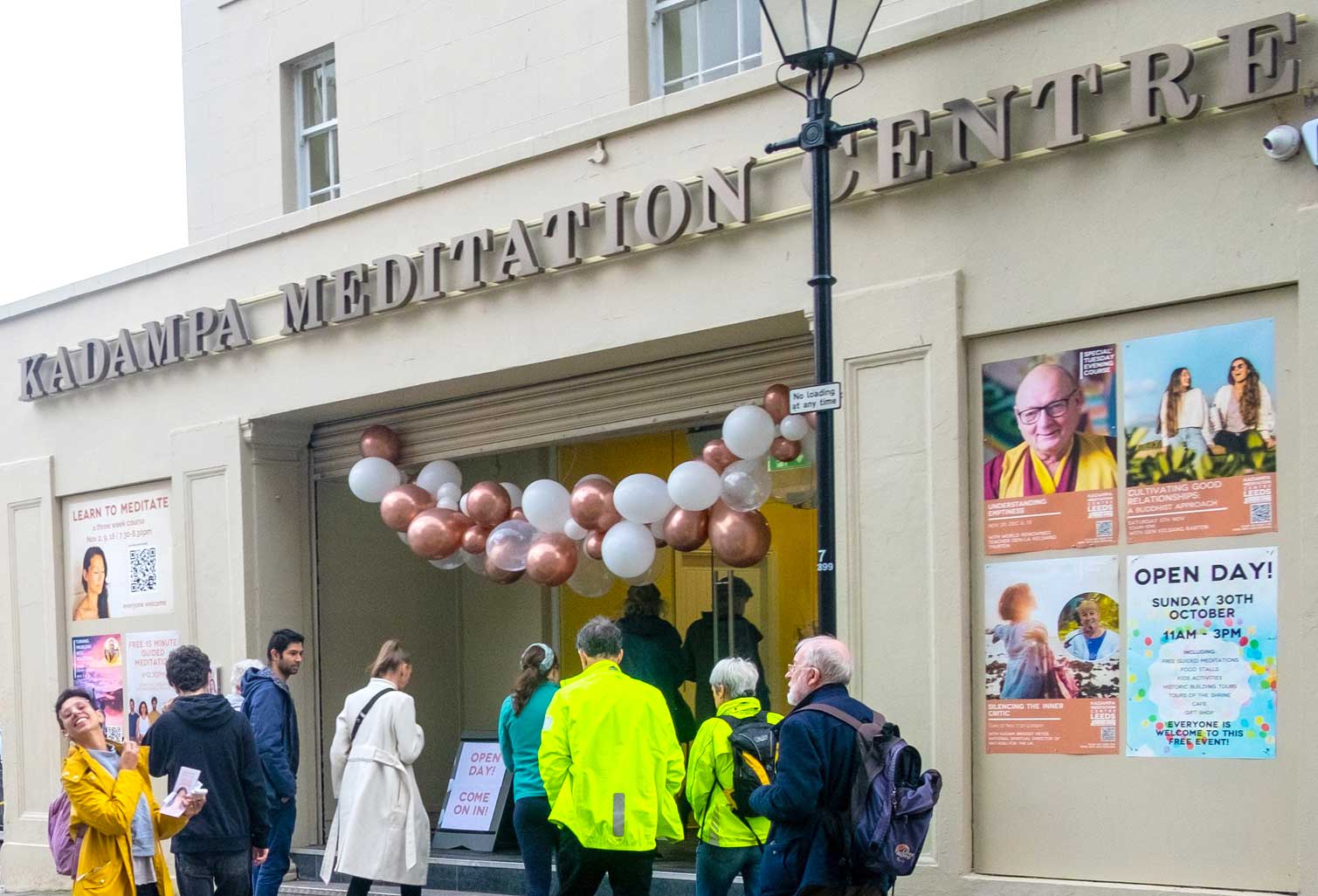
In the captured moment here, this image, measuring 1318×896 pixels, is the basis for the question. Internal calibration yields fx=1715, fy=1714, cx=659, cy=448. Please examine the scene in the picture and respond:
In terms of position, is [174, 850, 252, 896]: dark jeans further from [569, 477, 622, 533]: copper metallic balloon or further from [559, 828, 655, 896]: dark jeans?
[569, 477, 622, 533]: copper metallic balloon

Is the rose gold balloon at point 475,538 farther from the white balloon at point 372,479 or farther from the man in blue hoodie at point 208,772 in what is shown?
the man in blue hoodie at point 208,772

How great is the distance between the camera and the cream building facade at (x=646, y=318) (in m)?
8.18

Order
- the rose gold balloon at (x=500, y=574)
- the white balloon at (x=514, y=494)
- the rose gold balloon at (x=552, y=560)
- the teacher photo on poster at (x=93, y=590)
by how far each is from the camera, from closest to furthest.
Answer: the rose gold balloon at (x=552, y=560), the rose gold balloon at (x=500, y=574), the white balloon at (x=514, y=494), the teacher photo on poster at (x=93, y=590)

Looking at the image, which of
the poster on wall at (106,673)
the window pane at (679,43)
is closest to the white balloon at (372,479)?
the poster on wall at (106,673)

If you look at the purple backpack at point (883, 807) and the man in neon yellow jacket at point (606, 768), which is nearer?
the purple backpack at point (883, 807)

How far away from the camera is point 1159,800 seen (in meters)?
8.28

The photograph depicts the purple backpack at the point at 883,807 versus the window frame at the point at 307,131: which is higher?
the window frame at the point at 307,131

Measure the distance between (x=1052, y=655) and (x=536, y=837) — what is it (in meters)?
3.03

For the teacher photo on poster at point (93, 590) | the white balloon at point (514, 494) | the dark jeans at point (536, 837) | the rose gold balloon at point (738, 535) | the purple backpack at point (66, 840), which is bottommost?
the dark jeans at point (536, 837)

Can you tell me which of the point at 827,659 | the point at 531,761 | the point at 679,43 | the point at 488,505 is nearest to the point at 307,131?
the point at 679,43

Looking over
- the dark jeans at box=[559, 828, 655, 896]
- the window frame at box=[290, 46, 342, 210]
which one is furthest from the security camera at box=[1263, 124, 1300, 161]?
the window frame at box=[290, 46, 342, 210]

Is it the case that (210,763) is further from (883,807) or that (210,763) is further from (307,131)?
(307,131)

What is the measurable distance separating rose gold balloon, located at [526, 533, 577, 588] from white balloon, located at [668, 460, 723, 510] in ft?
3.88

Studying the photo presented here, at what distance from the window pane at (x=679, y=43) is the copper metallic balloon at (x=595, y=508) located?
9.89ft
